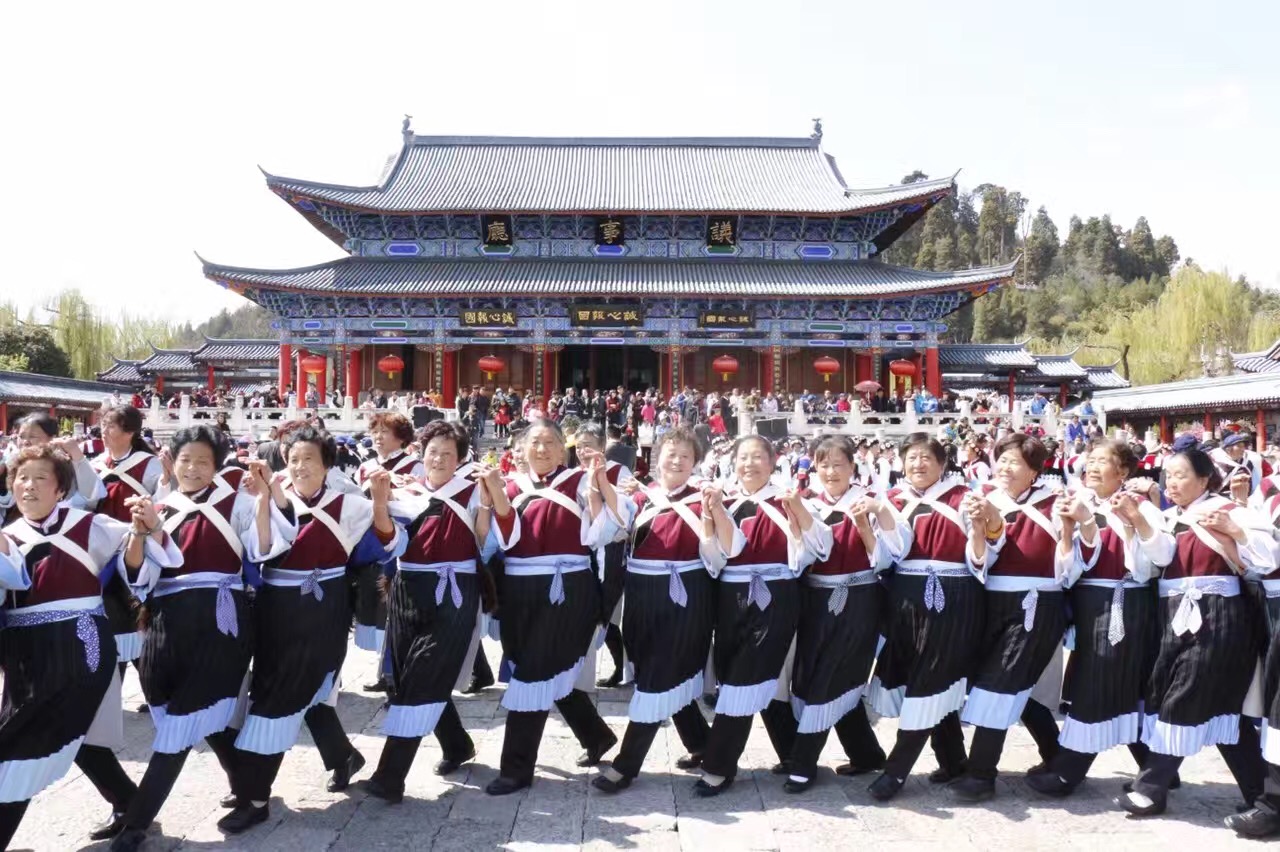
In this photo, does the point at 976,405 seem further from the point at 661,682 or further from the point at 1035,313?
the point at 1035,313

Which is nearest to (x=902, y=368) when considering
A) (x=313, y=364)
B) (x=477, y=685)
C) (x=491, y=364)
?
(x=491, y=364)

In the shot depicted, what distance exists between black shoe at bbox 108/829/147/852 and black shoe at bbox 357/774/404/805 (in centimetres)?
96

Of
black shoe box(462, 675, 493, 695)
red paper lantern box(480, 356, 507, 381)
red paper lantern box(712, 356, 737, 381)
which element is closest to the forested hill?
red paper lantern box(712, 356, 737, 381)

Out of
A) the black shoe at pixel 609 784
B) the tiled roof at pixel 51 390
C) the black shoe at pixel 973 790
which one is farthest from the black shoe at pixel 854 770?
the tiled roof at pixel 51 390

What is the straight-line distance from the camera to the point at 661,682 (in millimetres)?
4352

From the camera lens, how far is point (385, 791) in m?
4.16

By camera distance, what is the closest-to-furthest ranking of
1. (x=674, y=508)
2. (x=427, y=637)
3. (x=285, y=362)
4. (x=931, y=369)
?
(x=427, y=637) < (x=674, y=508) < (x=931, y=369) < (x=285, y=362)

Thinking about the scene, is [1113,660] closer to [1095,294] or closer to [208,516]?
[208,516]

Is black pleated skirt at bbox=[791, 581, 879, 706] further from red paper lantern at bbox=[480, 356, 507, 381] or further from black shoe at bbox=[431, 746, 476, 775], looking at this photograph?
red paper lantern at bbox=[480, 356, 507, 381]

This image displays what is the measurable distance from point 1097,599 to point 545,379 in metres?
25.8

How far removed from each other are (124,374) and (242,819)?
41.7 m

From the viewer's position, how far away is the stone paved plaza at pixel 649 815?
387 centimetres

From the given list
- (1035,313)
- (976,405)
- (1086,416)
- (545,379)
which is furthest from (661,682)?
(1035,313)

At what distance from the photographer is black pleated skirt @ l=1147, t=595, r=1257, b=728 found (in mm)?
3971
